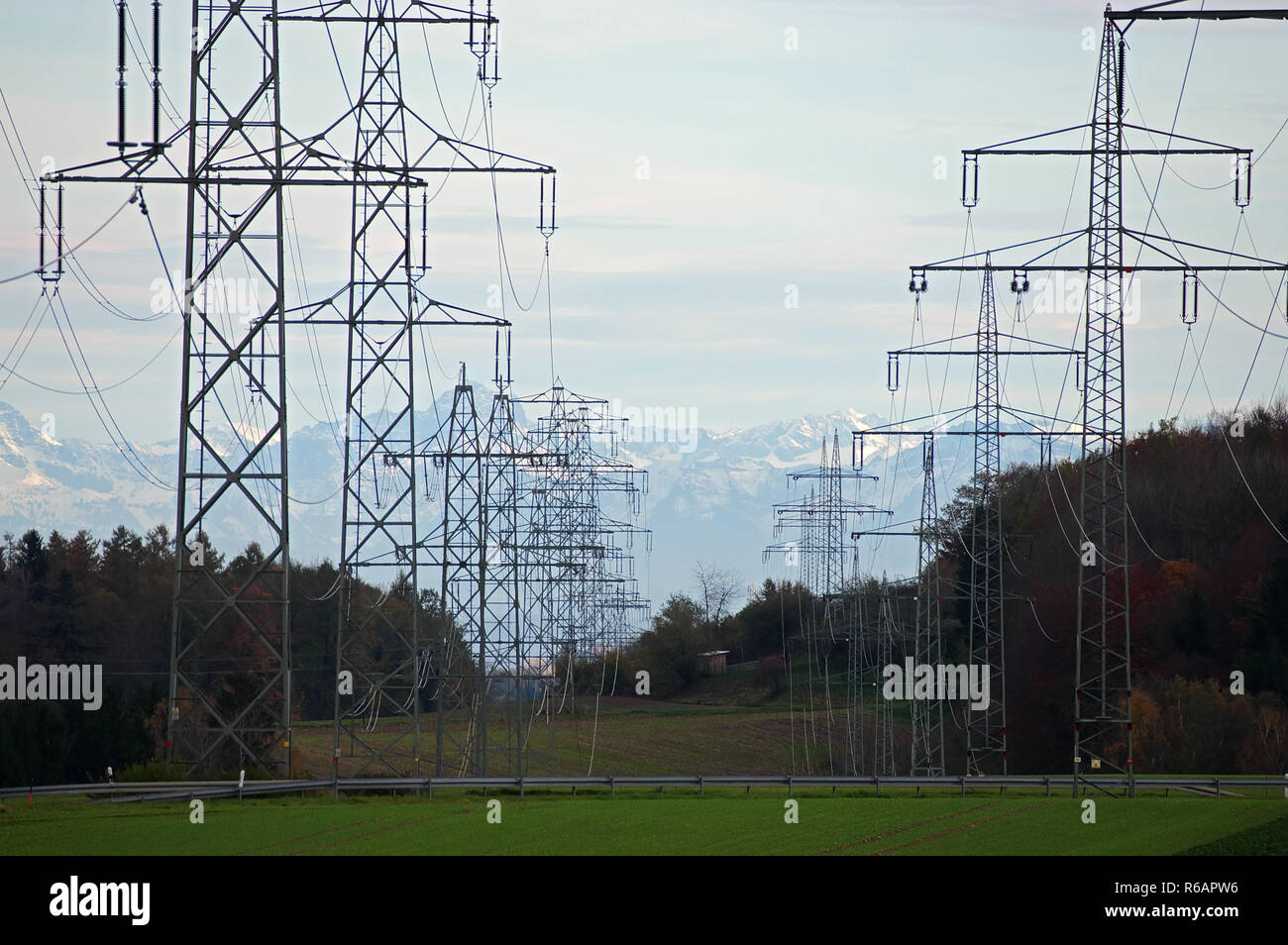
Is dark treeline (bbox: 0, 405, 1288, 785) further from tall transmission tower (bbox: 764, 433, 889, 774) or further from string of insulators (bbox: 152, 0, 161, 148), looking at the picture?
string of insulators (bbox: 152, 0, 161, 148)

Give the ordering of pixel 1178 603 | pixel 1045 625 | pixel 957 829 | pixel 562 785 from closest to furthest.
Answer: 1. pixel 957 829
2. pixel 562 785
3. pixel 1178 603
4. pixel 1045 625

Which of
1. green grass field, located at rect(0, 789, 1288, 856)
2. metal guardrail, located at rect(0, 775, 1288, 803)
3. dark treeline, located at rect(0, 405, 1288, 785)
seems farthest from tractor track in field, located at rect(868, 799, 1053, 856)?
dark treeline, located at rect(0, 405, 1288, 785)

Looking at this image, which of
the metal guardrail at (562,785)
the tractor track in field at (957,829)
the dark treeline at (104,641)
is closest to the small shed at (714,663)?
the dark treeline at (104,641)

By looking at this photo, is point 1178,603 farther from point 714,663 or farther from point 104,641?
point 104,641

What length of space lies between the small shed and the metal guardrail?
8556 cm

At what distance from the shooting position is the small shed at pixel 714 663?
13388 centimetres

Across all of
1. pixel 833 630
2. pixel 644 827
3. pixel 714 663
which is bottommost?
pixel 714 663

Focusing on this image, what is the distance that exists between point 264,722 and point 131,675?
43585 mm

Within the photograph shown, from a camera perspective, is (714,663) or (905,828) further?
(714,663)

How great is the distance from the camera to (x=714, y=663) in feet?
451

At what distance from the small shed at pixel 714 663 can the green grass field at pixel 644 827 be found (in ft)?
302

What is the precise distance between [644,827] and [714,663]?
104195 millimetres

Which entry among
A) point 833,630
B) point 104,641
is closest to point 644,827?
point 833,630
